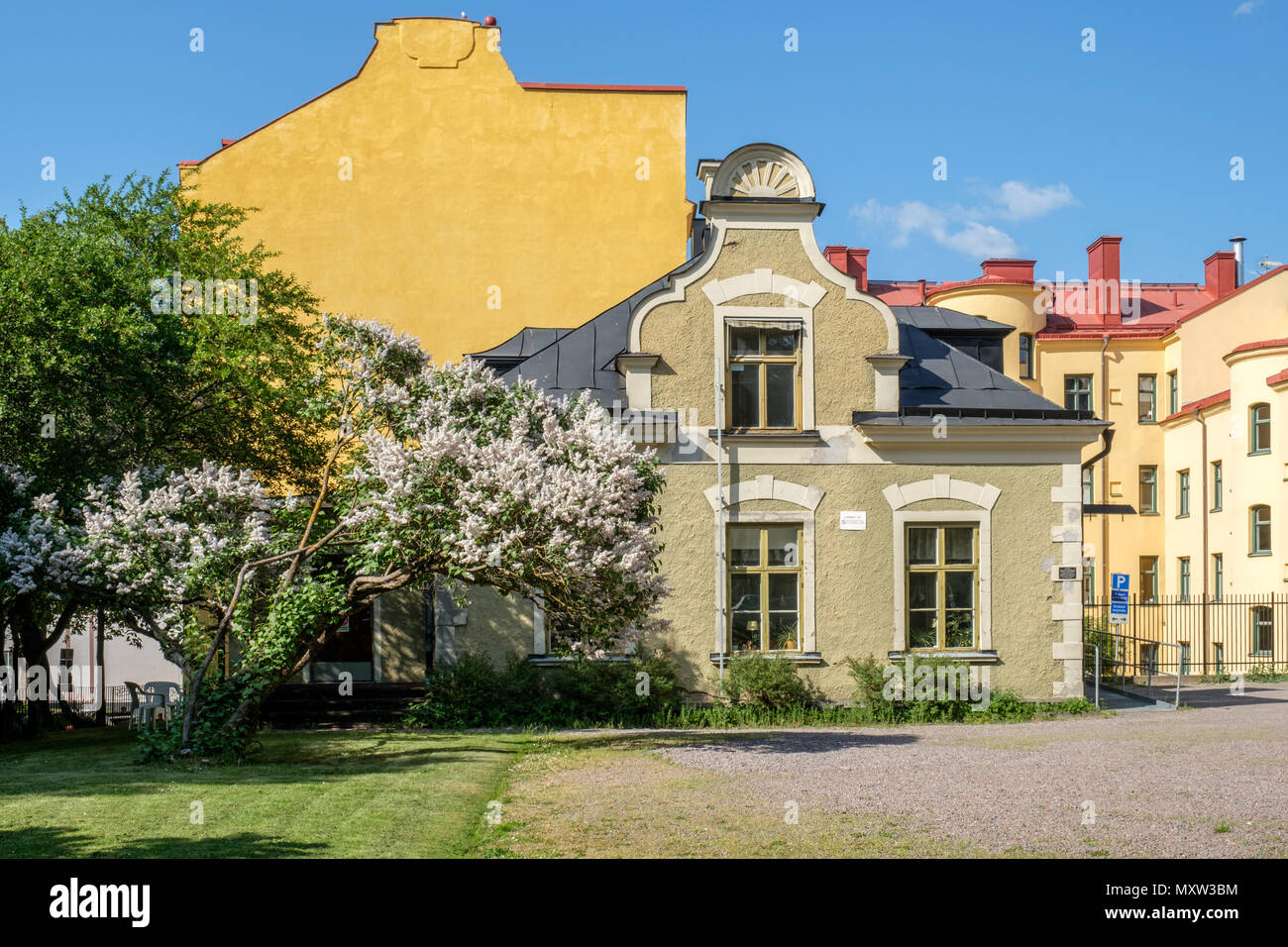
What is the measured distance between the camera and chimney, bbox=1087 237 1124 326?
39.1 meters

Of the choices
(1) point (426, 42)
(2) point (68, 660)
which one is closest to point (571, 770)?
(1) point (426, 42)

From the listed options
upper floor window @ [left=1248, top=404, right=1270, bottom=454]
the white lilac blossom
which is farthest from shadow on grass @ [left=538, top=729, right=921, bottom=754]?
upper floor window @ [left=1248, top=404, right=1270, bottom=454]

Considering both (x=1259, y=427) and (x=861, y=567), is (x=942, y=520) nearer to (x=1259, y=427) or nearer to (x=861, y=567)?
(x=861, y=567)

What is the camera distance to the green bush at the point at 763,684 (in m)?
17.2

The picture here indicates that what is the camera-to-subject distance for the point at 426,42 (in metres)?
27.4

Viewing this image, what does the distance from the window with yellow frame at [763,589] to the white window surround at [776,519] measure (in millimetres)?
126

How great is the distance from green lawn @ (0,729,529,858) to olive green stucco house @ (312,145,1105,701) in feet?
15.2

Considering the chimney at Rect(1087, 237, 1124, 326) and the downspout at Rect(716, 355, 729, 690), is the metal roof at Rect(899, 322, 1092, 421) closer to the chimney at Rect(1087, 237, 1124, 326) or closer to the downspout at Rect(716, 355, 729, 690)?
the downspout at Rect(716, 355, 729, 690)

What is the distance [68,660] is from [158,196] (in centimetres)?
1647

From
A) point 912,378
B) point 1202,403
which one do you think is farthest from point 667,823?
point 1202,403

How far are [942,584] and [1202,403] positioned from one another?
19470mm

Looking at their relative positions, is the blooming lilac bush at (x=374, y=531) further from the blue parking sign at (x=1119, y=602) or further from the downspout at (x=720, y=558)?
the blue parking sign at (x=1119, y=602)

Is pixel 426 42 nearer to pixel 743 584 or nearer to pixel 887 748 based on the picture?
pixel 743 584

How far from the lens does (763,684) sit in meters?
17.1
